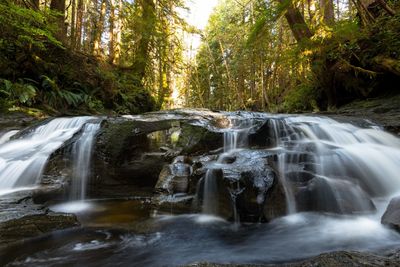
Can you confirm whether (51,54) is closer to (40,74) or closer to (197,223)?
(40,74)

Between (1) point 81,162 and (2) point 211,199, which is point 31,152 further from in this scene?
(2) point 211,199

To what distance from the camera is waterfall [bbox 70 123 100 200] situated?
5658mm

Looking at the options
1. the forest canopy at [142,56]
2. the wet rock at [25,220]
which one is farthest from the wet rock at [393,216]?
the forest canopy at [142,56]

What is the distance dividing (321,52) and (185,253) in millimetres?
8652

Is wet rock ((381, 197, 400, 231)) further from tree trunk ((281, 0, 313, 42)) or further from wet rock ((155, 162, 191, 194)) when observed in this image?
tree trunk ((281, 0, 313, 42))

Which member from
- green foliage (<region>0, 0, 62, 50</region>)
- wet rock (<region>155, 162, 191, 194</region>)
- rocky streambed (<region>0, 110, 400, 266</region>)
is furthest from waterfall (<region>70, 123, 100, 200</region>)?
green foliage (<region>0, 0, 62, 50</region>)

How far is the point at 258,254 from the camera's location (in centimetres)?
348

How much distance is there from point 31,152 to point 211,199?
3.81m

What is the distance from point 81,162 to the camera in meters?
6.00

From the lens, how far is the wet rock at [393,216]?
12.0ft

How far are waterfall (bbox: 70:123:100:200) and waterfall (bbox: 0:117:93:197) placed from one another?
1.37ft

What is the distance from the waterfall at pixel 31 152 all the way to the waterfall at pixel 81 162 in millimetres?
418

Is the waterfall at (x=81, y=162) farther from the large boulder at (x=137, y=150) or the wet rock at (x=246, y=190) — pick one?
the wet rock at (x=246, y=190)

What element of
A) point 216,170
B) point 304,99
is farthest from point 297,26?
point 216,170
